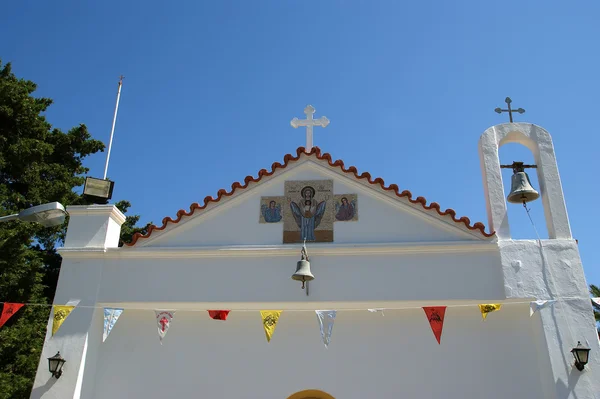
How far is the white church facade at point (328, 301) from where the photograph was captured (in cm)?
756

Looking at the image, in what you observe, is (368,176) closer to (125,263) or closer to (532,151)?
(532,151)

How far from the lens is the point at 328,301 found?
7.80m

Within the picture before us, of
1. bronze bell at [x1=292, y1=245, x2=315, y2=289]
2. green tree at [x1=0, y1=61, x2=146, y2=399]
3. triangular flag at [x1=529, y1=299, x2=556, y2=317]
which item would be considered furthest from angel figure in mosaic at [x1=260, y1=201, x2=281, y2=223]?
green tree at [x1=0, y1=61, x2=146, y2=399]

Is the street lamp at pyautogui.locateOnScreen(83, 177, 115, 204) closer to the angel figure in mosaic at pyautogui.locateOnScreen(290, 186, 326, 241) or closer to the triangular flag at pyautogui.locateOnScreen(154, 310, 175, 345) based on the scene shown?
the triangular flag at pyautogui.locateOnScreen(154, 310, 175, 345)

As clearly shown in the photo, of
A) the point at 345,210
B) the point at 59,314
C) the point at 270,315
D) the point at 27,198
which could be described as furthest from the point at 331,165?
the point at 27,198

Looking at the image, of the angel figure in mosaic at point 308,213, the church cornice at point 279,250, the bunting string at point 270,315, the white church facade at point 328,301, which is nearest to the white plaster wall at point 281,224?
the white church facade at point 328,301

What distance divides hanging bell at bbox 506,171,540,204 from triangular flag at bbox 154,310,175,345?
577cm

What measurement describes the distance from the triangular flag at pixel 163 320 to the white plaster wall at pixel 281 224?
119cm

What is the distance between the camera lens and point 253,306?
802 centimetres

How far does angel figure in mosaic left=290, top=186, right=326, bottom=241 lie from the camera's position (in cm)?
837

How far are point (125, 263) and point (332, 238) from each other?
11.4ft

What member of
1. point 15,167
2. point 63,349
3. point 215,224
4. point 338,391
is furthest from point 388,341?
point 15,167

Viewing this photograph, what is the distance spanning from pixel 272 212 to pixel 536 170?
466 centimetres

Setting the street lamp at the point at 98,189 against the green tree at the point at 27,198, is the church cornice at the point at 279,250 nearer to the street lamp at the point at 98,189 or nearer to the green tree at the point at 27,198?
the street lamp at the point at 98,189
